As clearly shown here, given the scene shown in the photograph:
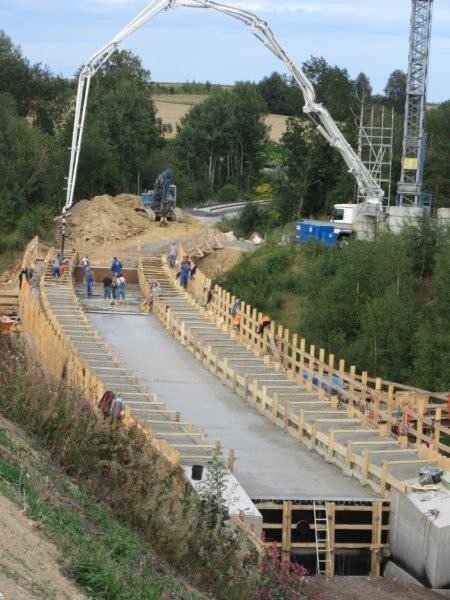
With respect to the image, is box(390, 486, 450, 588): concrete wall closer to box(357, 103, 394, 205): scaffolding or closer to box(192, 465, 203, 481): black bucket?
box(192, 465, 203, 481): black bucket

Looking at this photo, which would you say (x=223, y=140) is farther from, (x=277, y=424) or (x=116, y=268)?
(x=277, y=424)

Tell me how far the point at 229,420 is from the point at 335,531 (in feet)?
22.9

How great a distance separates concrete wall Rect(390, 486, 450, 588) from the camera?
65.8 feet

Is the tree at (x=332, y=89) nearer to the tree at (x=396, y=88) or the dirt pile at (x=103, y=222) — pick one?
the dirt pile at (x=103, y=222)

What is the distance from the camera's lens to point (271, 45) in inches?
2186

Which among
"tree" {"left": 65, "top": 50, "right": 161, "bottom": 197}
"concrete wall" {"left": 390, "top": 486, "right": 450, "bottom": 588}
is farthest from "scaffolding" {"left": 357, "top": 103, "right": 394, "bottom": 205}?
"concrete wall" {"left": 390, "top": 486, "right": 450, "bottom": 588}

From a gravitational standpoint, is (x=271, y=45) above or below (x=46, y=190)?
above

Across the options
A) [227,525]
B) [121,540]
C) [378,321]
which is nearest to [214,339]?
[378,321]

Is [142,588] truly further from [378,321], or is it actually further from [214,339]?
[378,321]

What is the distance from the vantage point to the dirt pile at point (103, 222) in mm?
59625

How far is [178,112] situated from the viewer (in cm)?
15488

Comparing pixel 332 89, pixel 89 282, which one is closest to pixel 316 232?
pixel 89 282

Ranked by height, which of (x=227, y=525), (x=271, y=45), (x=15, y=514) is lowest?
(x=227, y=525)

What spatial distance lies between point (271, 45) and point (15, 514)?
45175 mm
